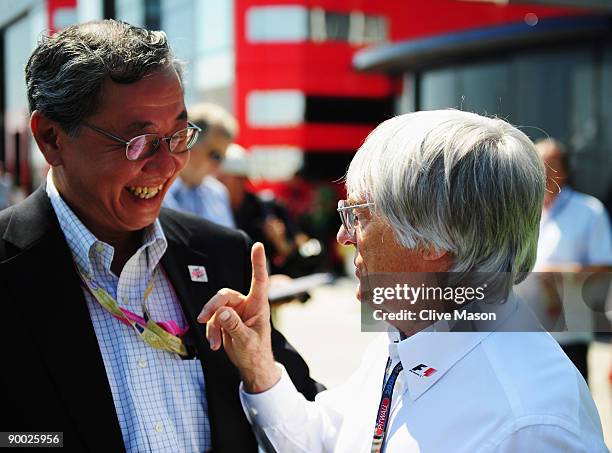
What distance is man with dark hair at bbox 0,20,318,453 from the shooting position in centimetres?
158

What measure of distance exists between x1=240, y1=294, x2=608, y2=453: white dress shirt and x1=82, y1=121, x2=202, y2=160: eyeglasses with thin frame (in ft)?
2.42

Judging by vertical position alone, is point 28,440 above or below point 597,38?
below

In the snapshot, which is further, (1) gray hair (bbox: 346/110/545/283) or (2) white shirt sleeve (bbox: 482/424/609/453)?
(1) gray hair (bbox: 346/110/545/283)

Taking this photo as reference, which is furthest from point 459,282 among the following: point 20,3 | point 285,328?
point 285,328

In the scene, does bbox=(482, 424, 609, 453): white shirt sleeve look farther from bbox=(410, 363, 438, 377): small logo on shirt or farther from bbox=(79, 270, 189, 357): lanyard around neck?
bbox=(79, 270, 189, 357): lanyard around neck

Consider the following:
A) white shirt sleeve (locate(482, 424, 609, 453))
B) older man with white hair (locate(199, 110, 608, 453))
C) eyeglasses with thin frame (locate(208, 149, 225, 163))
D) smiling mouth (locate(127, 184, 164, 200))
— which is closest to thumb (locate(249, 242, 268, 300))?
older man with white hair (locate(199, 110, 608, 453))

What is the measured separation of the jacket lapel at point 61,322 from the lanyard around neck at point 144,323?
43 mm

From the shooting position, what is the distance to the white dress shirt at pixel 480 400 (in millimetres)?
1304

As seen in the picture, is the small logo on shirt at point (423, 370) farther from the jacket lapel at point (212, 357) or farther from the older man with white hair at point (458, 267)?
the jacket lapel at point (212, 357)

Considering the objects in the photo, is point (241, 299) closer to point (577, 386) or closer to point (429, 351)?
point (429, 351)

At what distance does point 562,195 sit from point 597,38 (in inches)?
306

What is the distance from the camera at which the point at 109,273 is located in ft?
5.87

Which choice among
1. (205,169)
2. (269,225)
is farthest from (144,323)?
(269,225)

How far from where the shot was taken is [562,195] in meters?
4.51
